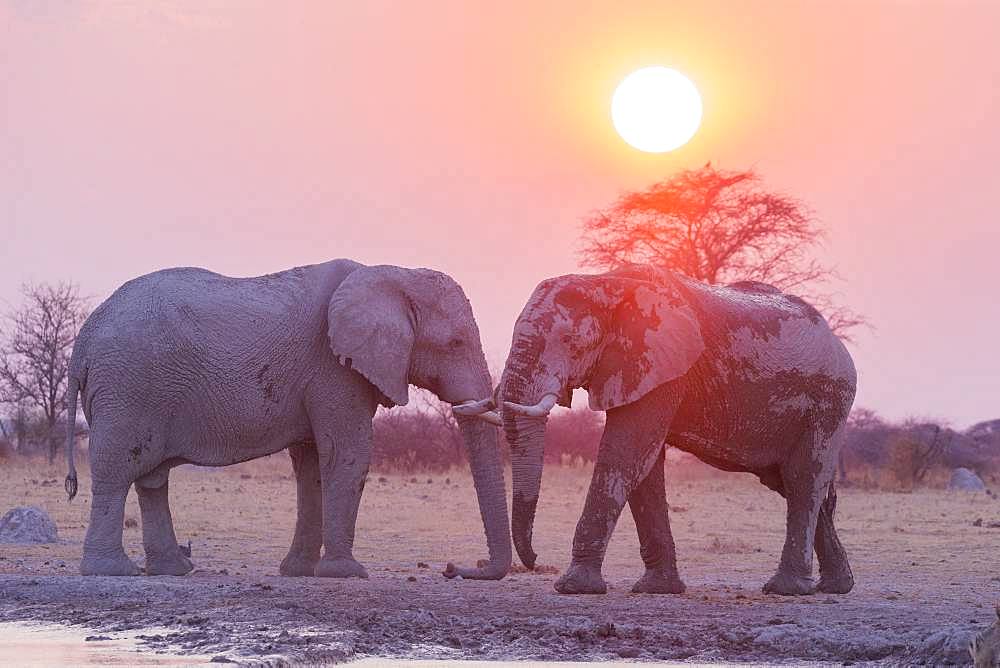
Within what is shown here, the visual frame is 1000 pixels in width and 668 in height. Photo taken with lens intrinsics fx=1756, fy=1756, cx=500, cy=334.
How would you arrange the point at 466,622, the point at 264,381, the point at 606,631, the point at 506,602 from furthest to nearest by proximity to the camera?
1. the point at 264,381
2. the point at 506,602
3. the point at 466,622
4. the point at 606,631

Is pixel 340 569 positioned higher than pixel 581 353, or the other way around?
pixel 581 353

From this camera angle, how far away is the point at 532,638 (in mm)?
10070

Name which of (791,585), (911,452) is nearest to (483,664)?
(791,585)

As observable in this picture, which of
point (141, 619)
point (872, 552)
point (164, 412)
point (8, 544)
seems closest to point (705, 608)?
point (141, 619)

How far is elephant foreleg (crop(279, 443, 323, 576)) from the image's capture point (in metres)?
14.3

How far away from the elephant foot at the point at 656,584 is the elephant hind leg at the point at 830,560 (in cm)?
122

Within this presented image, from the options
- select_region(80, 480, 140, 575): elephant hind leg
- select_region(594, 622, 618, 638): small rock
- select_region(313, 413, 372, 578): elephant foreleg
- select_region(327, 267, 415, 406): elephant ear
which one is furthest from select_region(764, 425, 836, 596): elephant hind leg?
select_region(80, 480, 140, 575): elephant hind leg

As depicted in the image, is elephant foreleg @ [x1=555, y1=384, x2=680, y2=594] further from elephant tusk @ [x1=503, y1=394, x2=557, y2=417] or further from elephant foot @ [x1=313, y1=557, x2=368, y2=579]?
elephant foot @ [x1=313, y1=557, x2=368, y2=579]

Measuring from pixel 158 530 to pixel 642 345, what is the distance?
4.54m

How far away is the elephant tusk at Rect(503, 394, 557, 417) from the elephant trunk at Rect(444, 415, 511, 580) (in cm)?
207

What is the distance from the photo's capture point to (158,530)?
14.0 metres

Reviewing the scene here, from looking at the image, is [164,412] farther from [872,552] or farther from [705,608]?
[872,552]

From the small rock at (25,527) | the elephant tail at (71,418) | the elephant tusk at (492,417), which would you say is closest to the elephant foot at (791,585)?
the elephant tusk at (492,417)

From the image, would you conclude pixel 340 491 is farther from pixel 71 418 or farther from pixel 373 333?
pixel 71 418
